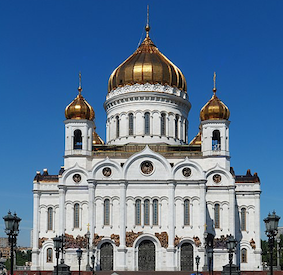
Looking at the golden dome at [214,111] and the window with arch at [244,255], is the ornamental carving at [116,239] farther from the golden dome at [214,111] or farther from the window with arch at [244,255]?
the golden dome at [214,111]

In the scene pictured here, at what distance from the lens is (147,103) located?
55594 mm

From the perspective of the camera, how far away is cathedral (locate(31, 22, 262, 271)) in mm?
48906

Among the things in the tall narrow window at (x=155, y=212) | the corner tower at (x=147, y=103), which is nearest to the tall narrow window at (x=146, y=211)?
the tall narrow window at (x=155, y=212)

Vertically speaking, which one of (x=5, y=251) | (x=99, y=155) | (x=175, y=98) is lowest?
(x=5, y=251)

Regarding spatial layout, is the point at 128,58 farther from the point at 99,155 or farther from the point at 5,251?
the point at 5,251

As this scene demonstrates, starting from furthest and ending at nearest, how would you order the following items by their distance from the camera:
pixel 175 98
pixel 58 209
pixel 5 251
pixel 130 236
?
1. pixel 5 251
2. pixel 175 98
3. pixel 58 209
4. pixel 130 236

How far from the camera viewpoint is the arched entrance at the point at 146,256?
48.9 meters

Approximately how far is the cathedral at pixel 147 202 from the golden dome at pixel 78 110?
9cm

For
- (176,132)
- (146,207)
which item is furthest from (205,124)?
(146,207)

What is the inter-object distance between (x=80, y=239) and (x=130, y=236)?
4.16 metres

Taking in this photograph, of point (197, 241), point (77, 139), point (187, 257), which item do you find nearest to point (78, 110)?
point (77, 139)

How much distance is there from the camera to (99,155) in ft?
171

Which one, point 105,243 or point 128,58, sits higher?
point 128,58

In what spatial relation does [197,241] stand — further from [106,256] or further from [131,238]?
[106,256]
